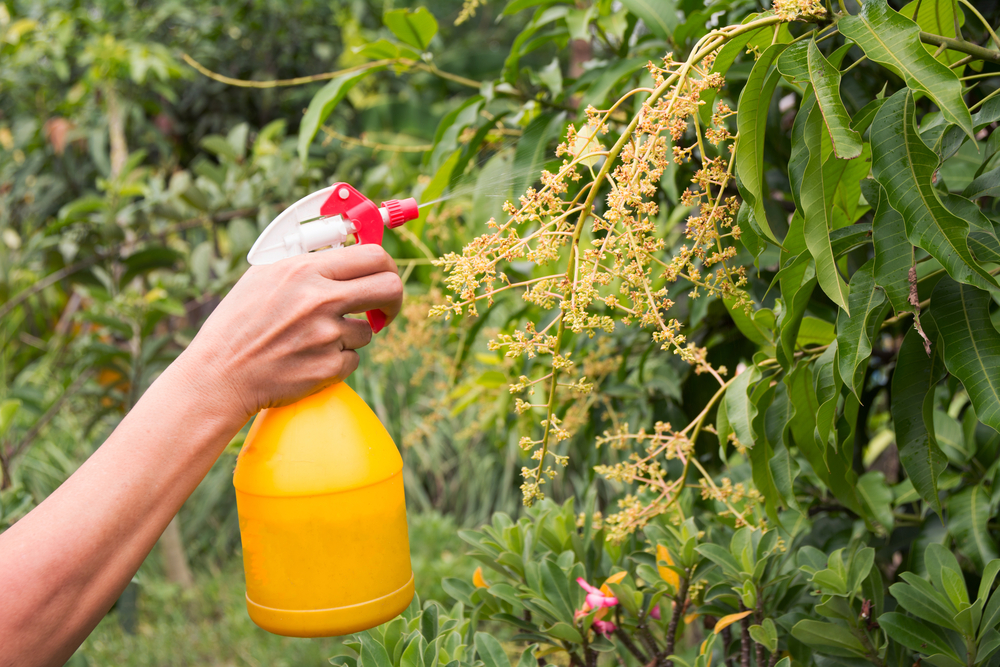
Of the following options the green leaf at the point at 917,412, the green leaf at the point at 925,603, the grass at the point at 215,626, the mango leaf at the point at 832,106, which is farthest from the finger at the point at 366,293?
the grass at the point at 215,626

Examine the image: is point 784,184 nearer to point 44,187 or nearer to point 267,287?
point 267,287

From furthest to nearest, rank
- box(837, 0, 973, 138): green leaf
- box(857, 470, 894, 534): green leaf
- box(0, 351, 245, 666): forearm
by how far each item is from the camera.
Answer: box(857, 470, 894, 534): green leaf
box(0, 351, 245, 666): forearm
box(837, 0, 973, 138): green leaf

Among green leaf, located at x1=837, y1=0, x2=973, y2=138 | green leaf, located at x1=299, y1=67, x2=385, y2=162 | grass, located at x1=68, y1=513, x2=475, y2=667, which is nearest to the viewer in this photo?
green leaf, located at x1=837, y1=0, x2=973, y2=138

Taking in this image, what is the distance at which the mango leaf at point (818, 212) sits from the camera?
0.64m

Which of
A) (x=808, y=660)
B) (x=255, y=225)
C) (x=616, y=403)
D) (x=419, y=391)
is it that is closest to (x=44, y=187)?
(x=255, y=225)

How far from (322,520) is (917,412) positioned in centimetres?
69

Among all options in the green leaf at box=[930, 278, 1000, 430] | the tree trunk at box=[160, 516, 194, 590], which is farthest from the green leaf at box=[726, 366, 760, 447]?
the tree trunk at box=[160, 516, 194, 590]

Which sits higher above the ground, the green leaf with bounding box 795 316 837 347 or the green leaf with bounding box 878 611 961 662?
the green leaf with bounding box 795 316 837 347

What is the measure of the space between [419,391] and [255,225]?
157 cm

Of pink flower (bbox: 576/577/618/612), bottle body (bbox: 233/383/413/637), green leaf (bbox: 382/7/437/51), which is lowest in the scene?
pink flower (bbox: 576/577/618/612)

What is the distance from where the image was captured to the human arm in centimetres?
69

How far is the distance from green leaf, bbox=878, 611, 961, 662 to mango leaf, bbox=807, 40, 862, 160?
581 millimetres

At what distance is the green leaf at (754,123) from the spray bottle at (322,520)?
18.1 inches

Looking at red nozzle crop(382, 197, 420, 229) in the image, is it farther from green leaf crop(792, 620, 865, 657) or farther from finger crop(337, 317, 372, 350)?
green leaf crop(792, 620, 865, 657)
